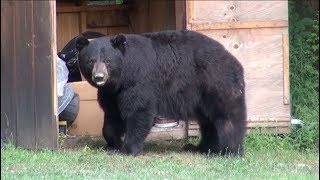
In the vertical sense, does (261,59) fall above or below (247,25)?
below

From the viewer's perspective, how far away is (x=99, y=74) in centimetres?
827

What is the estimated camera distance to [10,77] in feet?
28.7

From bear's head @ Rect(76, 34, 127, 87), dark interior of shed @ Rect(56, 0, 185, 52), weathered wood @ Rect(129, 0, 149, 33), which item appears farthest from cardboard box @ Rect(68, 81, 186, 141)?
dark interior of shed @ Rect(56, 0, 185, 52)

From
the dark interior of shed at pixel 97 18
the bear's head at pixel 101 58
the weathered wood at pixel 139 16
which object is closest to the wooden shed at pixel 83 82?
the bear's head at pixel 101 58

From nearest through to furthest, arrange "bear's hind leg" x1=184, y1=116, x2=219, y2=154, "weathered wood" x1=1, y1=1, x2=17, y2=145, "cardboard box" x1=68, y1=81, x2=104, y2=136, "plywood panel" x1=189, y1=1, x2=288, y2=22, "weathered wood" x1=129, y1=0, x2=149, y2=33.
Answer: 1. "weathered wood" x1=1, y1=1, x2=17, y2=145
2. "bear's hind leg" x1=184, y1=116, x2=219, y2=154
3. "plywood panel" x1=189, y1=1, x2=288, y2=22
4. "cardboard box" x1=68, y1=81, x2=104, y2=136
5. "weathered wood" x1=129, y1=0, x2=149, y2=33

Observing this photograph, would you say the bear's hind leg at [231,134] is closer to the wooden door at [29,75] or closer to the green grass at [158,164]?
the green grass at [158,164]

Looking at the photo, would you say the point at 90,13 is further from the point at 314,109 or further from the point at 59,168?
the point at 59,168

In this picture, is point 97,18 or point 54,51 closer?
point 54,51

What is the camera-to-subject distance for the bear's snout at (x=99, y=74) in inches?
326

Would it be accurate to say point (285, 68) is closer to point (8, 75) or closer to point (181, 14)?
point (181, 14)

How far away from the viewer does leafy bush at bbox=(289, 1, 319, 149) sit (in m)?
11.1

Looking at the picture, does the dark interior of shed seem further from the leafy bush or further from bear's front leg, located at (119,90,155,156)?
bear's front leg, located at (119,90,155,156)

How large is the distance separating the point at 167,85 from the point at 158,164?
1.22 m

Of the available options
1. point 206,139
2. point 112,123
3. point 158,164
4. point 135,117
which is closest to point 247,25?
point 206,139
